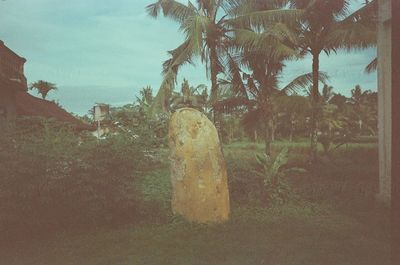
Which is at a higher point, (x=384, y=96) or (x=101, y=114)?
(x=384, y=96)

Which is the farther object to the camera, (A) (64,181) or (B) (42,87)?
(B) (42,87)

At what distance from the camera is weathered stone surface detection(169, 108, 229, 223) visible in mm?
7434

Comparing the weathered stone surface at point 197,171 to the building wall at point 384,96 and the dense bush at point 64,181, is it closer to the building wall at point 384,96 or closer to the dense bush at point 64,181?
the dense bush at point 64,181

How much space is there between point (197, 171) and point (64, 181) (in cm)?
202

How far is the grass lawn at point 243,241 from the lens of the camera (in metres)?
5.70

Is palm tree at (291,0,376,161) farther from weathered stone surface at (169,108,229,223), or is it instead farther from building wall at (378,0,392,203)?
weathered stone surface at (169,108,229,223)

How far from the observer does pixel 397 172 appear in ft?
10.7

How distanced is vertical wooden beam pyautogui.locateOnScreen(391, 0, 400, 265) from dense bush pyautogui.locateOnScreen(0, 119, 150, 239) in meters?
4.67

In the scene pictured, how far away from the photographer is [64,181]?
698cm

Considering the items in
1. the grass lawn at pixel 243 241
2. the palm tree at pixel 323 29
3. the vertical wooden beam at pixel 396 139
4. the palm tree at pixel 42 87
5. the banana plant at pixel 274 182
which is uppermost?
the palm tree at pixel 323 29

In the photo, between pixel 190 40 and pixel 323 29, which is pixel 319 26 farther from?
pixel 190 40

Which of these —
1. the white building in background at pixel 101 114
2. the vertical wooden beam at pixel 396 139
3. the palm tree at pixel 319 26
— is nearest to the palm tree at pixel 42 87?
the white building in background at pixel 101 114

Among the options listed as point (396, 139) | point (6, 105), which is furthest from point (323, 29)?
point (396, 139)

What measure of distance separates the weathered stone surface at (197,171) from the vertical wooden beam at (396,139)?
428cm
